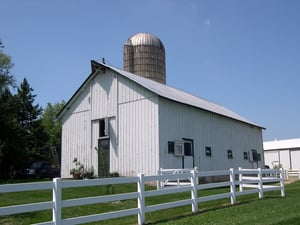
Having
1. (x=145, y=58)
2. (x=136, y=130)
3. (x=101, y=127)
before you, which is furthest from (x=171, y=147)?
(x=145, y=58)

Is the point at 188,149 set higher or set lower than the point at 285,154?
lower

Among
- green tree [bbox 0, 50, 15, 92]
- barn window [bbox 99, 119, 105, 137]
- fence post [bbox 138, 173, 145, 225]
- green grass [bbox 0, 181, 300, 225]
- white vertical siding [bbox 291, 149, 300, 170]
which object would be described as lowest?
green grass [bbox 0, 181, 300, 225]

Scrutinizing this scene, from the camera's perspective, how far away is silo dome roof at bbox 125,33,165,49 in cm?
3459

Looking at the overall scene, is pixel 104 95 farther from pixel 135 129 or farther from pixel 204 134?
pixel 204 134

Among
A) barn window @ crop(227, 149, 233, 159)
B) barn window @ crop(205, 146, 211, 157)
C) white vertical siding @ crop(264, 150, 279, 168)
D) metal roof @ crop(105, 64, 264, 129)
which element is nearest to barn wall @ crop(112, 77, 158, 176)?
metal roof @ crop(105, 64, 264, 129)

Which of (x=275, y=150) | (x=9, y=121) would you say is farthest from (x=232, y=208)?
(x=275, y=150)

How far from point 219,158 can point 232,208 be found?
13595mm

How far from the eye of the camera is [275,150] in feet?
171

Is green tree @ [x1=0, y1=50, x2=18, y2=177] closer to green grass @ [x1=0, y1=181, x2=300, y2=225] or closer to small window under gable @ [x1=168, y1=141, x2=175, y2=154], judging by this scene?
small window under gable @ [x1=168, y1=141, x2=175, y2=154]

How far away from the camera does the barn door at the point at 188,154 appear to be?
20.3 metres

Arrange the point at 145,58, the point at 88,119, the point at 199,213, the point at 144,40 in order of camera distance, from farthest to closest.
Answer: the point at 144,40 → the point at 145,58 → the point at 88,119 → the point at 199,213

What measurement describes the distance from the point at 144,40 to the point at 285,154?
28070 mm

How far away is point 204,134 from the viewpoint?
2239 cm

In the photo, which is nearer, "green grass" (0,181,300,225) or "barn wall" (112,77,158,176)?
"green grass" (0,181,300,225)
